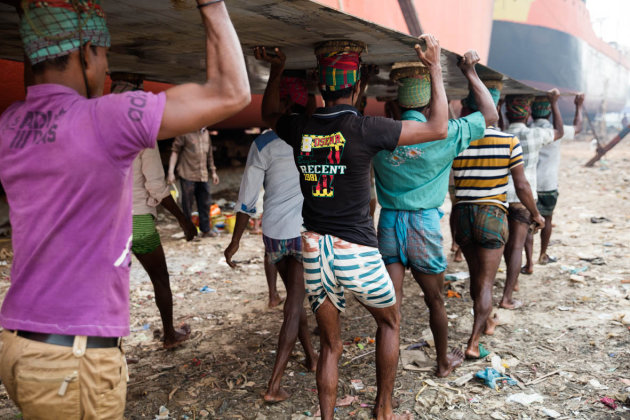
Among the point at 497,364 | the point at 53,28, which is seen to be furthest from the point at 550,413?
the point at 53,28

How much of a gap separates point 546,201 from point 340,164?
4018 mm

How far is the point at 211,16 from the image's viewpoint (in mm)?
1412

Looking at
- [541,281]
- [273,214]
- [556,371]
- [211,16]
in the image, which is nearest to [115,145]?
[211,16]

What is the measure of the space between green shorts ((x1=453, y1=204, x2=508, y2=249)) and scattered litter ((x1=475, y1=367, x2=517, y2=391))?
0.88m

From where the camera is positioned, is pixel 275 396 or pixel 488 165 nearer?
pixel 275 396

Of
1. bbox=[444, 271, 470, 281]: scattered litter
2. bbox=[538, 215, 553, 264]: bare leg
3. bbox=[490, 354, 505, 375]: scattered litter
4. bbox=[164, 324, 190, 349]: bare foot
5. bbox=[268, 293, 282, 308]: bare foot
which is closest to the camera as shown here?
bbox=[490, 354, 505, 375]: scattered litter

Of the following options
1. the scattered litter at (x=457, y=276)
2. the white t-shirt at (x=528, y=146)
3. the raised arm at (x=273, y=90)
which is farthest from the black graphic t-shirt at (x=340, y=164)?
the scattered litter at (x=457, y=276)

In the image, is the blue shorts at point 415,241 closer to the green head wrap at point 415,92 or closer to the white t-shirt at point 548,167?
the green head wrap at point 415,92

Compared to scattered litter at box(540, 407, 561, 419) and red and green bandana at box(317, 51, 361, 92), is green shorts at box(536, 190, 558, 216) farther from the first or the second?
red and green bandana at box(317, 51, 361, 92)

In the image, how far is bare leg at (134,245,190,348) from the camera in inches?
133

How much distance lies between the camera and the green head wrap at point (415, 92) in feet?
9.51

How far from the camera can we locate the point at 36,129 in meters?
1.30

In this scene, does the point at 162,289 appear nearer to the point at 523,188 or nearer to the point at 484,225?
the point at 484,225

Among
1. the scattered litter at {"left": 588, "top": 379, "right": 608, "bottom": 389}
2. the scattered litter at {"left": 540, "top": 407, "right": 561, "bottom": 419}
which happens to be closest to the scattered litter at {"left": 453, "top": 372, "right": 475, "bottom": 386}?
the scattered litter at {"left": 540, "top": 407, "right": 561, "bottom": 419}
